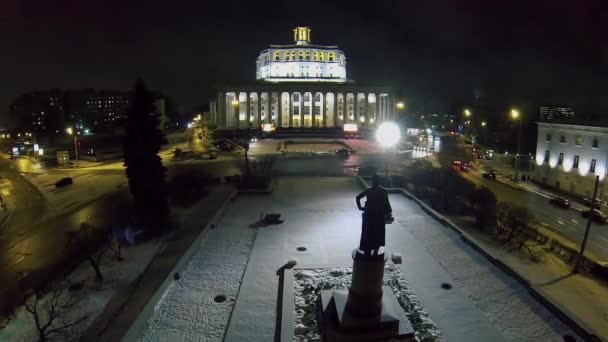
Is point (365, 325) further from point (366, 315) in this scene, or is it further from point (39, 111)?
point (39, 111)

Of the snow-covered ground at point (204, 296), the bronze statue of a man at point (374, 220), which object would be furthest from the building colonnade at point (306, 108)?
the bronze statue of a man at point (374, 220)

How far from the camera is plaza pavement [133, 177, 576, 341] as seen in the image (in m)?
10.3

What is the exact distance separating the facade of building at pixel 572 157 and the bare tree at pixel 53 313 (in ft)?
122

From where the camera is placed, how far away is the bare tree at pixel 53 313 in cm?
1173

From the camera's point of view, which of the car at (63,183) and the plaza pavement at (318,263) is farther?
the car at (63,183)

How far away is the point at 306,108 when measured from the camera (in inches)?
3863

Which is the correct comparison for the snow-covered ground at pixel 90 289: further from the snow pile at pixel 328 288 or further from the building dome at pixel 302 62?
the building dome at pixel 302 62

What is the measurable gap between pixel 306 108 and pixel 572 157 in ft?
222

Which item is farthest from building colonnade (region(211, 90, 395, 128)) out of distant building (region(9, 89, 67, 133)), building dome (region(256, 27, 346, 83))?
distant building (region(9, 89, 67, 133))

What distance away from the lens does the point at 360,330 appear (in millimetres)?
9102

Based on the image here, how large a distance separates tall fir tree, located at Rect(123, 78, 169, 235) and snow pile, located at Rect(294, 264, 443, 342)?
41.0 ft

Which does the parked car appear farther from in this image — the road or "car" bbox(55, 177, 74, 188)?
the road

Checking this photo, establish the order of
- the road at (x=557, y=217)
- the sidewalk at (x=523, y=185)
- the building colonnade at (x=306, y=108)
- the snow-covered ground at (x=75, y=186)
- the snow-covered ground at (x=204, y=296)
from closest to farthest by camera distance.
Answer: the snow-covered ground at (x=204, y=296) < the road at (x=557, y=217) < the snow-covered ground at (x=75, y=186) < the sidewalk at (x=523, y=185) < the building colonnade at (x=306, y=108)

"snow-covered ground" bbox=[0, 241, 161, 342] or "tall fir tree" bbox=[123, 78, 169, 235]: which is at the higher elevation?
"tall fir tree" bbox=[123, 78, 169, 235]
